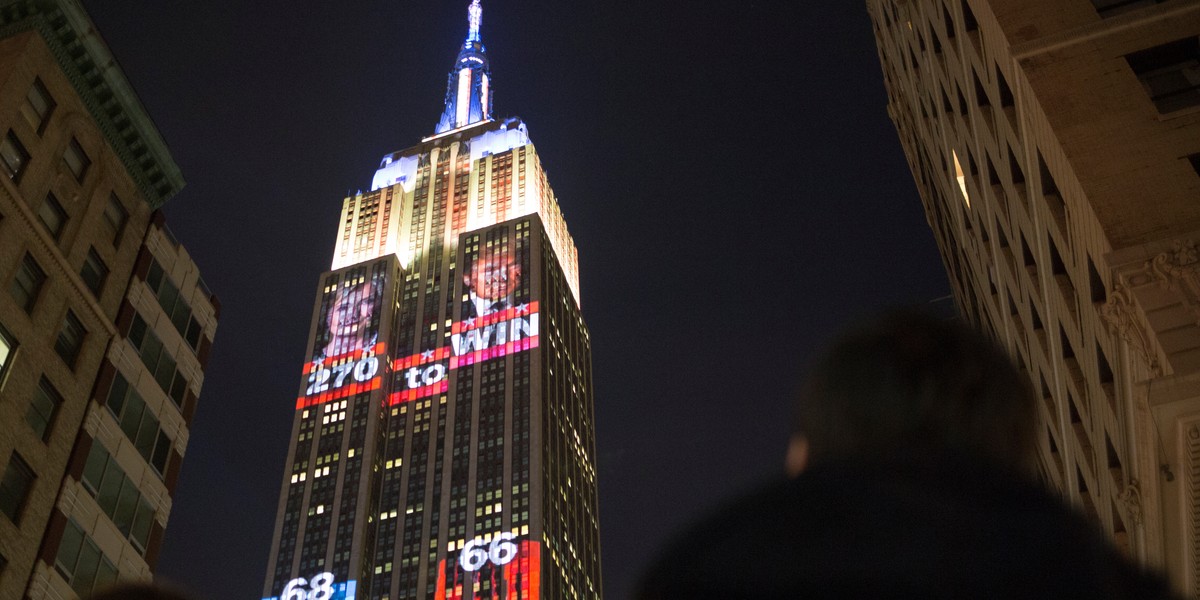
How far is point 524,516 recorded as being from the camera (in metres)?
140

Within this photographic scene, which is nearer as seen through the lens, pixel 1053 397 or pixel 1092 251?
pixel 1092 251

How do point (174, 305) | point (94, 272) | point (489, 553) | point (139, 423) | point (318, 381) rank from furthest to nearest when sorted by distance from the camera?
A: point (318, 381) < point (489, 553) < point (174, 305) < point (139, 423) < point (94, 272)

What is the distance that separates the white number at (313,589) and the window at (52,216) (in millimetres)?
116870

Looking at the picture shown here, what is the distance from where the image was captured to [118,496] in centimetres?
3288

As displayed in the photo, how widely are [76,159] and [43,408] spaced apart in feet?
28.0

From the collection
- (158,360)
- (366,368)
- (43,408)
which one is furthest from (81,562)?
(366,368)

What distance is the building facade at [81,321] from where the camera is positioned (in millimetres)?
29062

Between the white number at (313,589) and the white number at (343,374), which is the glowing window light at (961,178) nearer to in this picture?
the white number at (313,589)

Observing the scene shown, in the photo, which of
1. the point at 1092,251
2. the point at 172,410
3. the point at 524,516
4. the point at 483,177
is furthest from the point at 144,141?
the point at 483,177

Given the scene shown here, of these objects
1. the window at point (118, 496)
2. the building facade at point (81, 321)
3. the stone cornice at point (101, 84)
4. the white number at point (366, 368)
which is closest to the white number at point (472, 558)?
the white number at point (366, 368)

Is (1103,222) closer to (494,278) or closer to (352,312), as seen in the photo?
(494,278)

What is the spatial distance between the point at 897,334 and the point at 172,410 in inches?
1474

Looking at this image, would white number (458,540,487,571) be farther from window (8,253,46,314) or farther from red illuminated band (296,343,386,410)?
window (8,253,46,314)

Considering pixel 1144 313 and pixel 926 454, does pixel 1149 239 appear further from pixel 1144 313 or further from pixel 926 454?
pixel 926 454
